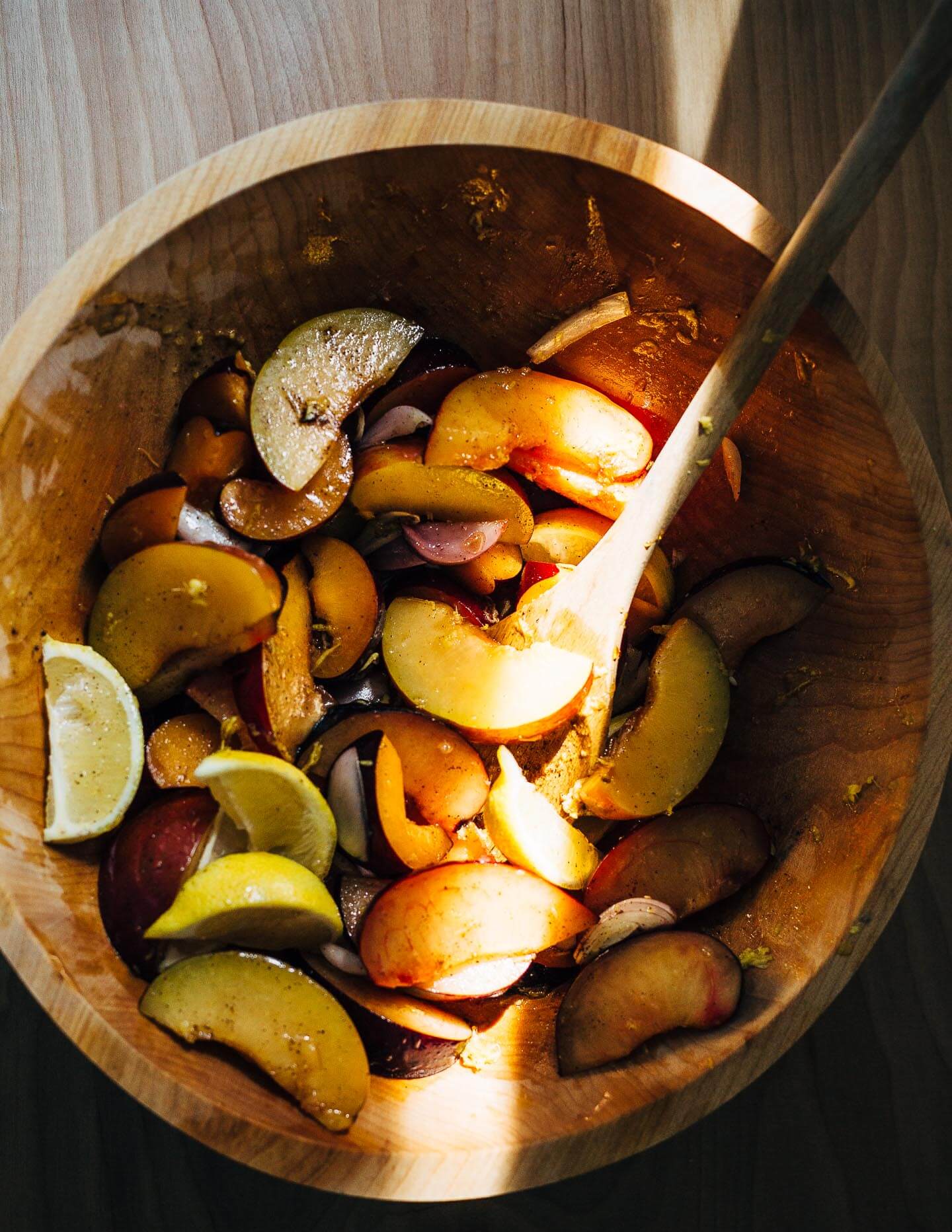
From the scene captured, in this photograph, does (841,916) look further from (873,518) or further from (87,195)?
(87,195)

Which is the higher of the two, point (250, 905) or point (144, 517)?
point (144, 517)

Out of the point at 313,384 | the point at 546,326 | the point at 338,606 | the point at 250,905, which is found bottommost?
the point at 250,905

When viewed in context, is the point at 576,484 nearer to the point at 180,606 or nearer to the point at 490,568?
the point at 490,568

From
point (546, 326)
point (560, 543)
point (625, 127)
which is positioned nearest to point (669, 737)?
point (560, 543)

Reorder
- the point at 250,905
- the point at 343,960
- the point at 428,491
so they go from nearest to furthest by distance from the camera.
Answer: the point at 250,905 < the point at 343,960 < the point at 428,491

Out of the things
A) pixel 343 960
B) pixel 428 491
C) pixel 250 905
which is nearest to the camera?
pixel 250 905

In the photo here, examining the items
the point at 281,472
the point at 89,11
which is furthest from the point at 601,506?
the point at 89,11

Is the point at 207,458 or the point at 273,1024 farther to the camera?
the point at 207,458

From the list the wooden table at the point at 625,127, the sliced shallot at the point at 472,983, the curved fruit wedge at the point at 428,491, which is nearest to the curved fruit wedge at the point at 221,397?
the curved fruit wedge at the point at 428,491
